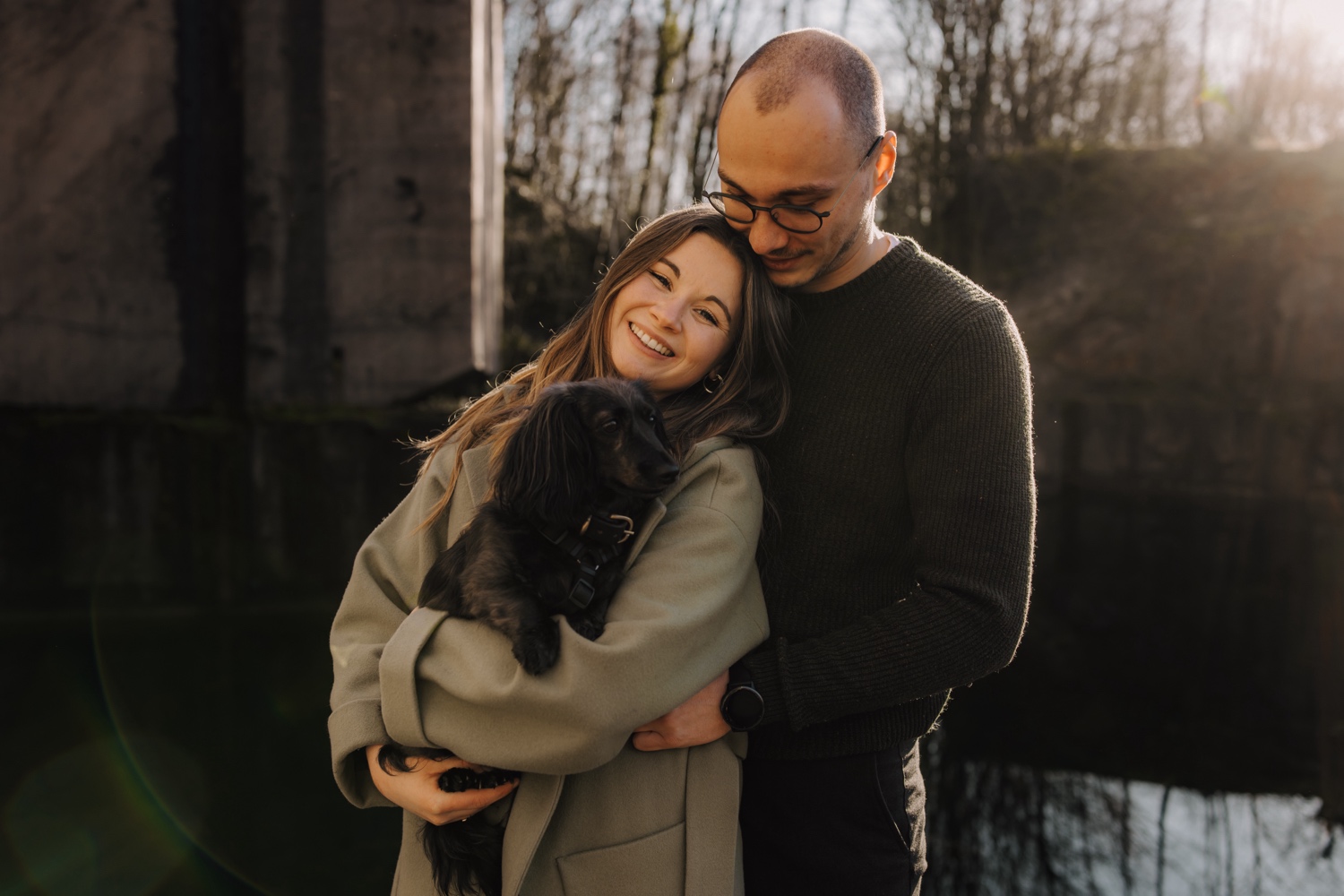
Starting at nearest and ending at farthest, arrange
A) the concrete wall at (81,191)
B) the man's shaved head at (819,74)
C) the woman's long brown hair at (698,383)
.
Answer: the man's shaved head at (819,74) → the woman's long brown hair at (698,383) → the concrete wall at (81,191)

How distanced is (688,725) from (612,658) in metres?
0.27

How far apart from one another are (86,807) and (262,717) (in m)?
0.80

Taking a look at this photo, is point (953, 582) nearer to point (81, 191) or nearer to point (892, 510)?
point (892, 510)

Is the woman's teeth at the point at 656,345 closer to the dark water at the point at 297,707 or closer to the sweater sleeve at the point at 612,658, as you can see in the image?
the sweater sleeve at the point at 612,658

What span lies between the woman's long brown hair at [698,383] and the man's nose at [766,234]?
0.06 meters

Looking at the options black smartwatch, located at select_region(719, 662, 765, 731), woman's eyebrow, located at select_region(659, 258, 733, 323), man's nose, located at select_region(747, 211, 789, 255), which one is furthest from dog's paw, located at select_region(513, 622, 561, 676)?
man's nose, located at select_region(747, 211, 789, 255)

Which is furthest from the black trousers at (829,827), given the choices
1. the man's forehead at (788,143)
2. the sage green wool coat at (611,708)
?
the man's forehead at (788,143)

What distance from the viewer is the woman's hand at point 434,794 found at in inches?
72.6

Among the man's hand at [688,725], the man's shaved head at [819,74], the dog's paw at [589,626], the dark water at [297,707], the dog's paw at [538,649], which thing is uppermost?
the man's shaved head at [819,74]

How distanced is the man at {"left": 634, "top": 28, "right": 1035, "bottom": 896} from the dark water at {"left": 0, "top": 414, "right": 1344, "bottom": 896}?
6.48ft

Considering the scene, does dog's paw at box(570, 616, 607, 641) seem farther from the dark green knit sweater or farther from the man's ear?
the man's ear

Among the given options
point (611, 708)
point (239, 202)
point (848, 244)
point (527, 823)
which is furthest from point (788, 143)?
point (239, 202)

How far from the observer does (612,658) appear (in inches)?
66.1

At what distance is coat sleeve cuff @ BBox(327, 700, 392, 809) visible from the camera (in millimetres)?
1900
